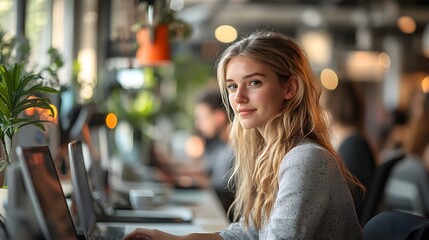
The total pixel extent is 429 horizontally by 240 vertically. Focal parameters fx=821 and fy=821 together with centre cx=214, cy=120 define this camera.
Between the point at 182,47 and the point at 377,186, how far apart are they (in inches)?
511

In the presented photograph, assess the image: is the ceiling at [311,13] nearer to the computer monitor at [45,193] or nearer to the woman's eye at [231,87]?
the woman's eye at [231,87]

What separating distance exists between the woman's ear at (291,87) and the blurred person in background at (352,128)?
210cm

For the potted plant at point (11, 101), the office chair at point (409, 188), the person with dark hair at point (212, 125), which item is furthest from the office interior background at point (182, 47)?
the office chair at point (409, 188)

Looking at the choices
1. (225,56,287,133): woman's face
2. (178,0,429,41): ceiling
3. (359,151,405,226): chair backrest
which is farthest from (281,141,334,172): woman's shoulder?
(178,0,429,41): ceiling

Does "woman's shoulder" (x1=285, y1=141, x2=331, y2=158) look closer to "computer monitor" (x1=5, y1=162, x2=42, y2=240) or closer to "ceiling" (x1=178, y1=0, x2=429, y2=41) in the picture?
"computer monitor" (x1=5, y1=162, x2=42, y2=240)

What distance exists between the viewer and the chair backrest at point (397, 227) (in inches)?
88.6

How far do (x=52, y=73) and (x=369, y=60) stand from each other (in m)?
12.1

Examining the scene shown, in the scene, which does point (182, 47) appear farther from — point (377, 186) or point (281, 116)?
point (281, 116)

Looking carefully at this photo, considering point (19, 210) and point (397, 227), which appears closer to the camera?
point (19, 210)

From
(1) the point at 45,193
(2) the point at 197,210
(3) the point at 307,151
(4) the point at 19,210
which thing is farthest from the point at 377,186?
(4) the point at 19,210

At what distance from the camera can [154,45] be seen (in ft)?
16.9

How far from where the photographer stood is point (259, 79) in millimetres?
2508

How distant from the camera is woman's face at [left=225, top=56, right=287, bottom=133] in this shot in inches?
98.9

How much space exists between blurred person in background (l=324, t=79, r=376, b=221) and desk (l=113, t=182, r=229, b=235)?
0.80 meters
